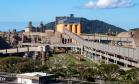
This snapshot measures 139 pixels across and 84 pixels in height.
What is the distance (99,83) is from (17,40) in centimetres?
7976

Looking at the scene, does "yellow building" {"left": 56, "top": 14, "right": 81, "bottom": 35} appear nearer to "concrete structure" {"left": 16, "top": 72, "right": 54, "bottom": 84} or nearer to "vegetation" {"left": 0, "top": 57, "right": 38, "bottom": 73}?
"vegetation" {"left": 0, "top": 57, "right": 38, "bottom": 73}

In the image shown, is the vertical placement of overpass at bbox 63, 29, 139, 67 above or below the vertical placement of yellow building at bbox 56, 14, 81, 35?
below

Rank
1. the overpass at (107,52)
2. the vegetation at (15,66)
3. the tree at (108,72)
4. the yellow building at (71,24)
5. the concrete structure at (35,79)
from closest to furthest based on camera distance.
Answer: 1. the concrete structure at (35,79)
2. the tree at (108,72)
3. the vegetation at (15,66)
4. the overpass at (107,52)
5. the yellow building at (71,24)

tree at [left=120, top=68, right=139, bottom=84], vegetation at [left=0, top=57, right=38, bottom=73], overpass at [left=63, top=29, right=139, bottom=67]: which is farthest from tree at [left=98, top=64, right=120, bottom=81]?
vegetation at [left=0, top=57, right=38, bottom=73]

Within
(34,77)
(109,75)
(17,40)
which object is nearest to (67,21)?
(17,40)

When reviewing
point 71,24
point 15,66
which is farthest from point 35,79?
point 71,24

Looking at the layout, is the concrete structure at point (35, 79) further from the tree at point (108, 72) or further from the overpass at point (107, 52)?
the overpass at point (107, 52)

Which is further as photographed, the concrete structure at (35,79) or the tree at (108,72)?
the tree at (108,72)

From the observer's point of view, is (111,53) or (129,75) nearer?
(129,75)

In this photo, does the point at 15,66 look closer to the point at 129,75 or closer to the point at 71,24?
the point at 129,75

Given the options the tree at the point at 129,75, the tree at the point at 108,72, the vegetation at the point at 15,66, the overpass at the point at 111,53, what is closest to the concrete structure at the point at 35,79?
the tree at the point at 129,75

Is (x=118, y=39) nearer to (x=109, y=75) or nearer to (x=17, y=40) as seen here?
(x=17, y=40)

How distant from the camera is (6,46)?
108 m

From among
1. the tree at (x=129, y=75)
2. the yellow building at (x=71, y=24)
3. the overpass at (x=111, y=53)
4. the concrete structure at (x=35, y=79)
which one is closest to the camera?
the concrete structure at (x=35, y=79)
